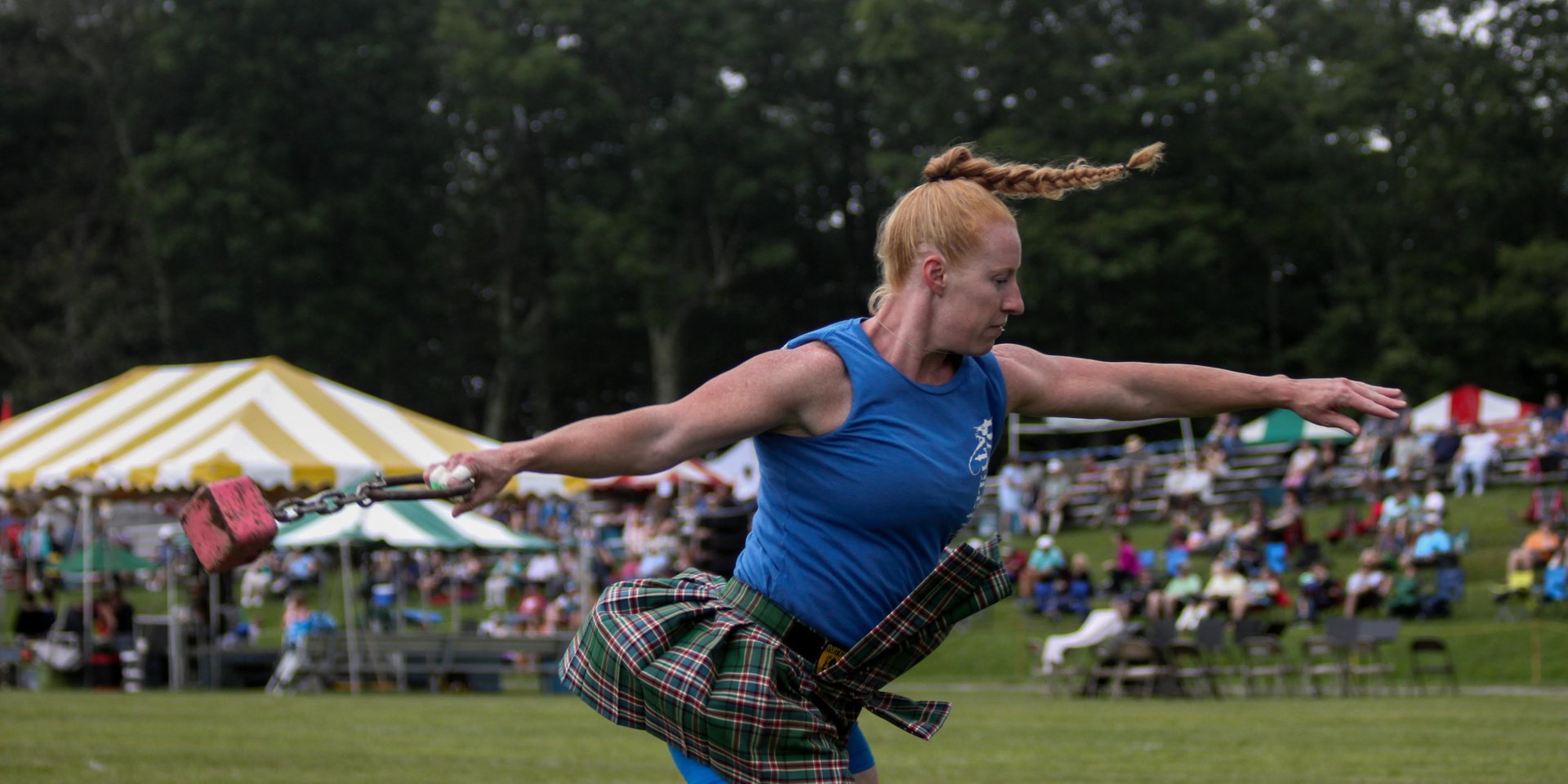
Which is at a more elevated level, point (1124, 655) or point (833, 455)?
point (833, 455)

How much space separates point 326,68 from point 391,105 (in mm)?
2304

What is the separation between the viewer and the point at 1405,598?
21734mm

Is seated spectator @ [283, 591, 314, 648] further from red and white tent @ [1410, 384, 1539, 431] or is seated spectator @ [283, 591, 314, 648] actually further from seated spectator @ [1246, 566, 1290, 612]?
red and white tent @ [1410, 384, 1539, 431]

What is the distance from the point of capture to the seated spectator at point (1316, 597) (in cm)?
2200

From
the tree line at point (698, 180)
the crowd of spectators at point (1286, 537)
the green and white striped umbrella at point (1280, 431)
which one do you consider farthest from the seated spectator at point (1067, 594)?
the tree line at point (698, 180)

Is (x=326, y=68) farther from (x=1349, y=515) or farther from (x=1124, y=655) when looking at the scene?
(x=1124, y=655)

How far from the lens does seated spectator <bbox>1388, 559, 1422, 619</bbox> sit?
2172cm

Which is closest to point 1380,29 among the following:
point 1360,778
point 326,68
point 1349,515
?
point 1349,515

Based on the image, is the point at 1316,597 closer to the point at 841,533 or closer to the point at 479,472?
the point at 841,533

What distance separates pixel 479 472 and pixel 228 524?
395 mm

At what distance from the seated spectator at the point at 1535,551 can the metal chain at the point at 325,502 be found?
20449 mm

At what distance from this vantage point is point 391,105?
5075cm

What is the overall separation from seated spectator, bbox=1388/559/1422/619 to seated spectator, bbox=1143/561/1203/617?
2150mm

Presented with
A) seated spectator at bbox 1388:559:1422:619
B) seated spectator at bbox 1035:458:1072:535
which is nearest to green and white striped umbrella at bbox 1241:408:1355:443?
seated spectator at bbox 1035:458:1072:535
